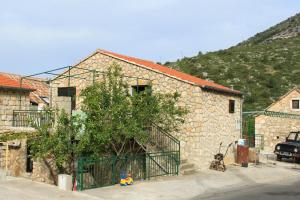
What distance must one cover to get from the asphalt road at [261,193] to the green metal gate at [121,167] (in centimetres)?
367

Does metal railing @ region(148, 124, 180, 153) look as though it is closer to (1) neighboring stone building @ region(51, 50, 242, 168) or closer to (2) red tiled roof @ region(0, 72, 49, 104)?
(1) neighboring stone building @ region(51, 50, 242, 168)

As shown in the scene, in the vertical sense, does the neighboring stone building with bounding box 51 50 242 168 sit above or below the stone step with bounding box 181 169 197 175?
above

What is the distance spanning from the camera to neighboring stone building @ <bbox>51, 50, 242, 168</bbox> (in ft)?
59.0

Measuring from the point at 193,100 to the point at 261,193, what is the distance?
6.45 m

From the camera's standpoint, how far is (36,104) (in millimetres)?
22688

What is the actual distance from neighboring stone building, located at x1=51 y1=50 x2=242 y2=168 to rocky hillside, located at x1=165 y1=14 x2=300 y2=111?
19.8 meters

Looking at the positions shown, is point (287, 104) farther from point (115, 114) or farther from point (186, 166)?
point (115, 114)

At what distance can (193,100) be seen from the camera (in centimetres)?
1805

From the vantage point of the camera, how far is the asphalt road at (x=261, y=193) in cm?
1182

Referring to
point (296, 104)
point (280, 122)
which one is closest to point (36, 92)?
point (280, 122)

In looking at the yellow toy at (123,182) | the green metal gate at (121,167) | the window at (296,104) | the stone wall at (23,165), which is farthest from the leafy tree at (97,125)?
the window at (296,104)

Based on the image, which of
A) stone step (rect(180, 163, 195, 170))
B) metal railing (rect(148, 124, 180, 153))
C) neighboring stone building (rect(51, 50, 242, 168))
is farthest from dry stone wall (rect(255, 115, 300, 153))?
metal railing (rect(148, 124, 180, 153))

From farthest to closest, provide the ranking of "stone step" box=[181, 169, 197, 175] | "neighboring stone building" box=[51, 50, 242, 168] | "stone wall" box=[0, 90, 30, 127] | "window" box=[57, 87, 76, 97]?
"window" box=[57, 87, 76, 97]
"stone wall" box=[0, 90, 30, 127]
"neighboring stone building" box=[51, 50, 242, 168]
"stone step" box=[181, 169, 197, 175]

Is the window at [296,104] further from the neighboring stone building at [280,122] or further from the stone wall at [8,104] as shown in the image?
the stone wall at [8,104]
